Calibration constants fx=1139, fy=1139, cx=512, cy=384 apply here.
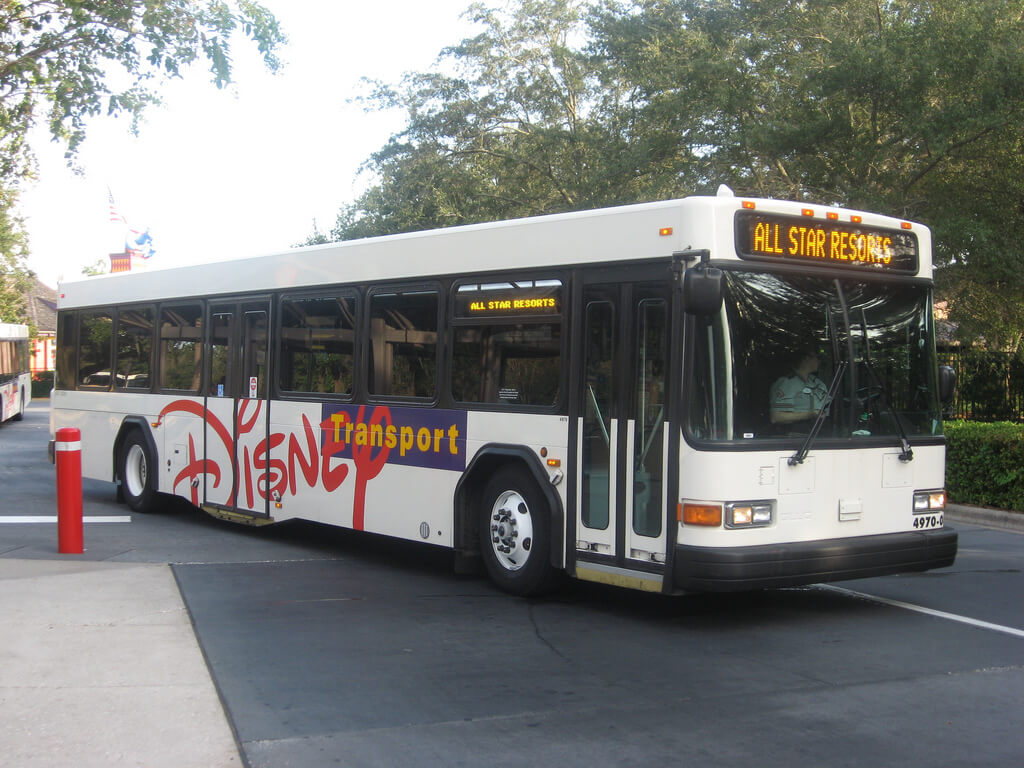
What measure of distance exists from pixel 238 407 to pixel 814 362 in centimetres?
652

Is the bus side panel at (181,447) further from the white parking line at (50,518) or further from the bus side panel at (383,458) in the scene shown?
the bus side panel at (383,458)

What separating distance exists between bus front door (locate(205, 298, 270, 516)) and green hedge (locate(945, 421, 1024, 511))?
8.77 metres

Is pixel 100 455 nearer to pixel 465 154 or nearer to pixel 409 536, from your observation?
pixel 409 536

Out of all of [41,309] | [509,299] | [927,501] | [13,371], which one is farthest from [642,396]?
[41,309]

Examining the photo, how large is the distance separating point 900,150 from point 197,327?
1388cm

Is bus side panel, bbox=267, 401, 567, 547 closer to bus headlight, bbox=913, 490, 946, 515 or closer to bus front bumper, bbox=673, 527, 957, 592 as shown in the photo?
bus front bumper, bbox=673, 527, 957, 592

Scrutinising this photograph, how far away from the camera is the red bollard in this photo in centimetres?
1002

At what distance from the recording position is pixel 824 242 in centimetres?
779

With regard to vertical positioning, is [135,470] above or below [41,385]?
below

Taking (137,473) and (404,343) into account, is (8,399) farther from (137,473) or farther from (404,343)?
(404,343)

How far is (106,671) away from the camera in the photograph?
6.36m

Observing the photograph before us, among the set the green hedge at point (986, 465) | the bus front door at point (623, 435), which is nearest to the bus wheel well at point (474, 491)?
the bus front door at point (623, 435)

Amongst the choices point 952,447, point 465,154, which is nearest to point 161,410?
point 952,447

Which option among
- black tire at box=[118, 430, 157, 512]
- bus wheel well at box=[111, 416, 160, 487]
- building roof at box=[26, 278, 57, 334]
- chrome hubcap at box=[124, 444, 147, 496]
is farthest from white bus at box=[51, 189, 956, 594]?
building roof at box=[26, 278, 57, 334]
